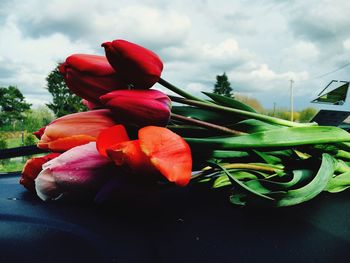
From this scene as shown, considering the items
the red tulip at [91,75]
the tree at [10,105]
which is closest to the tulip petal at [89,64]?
the red tulip at [91,75]

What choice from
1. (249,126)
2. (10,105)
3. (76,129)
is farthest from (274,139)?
(10,105)

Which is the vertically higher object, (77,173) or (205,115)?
(205,115)

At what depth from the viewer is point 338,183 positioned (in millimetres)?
843

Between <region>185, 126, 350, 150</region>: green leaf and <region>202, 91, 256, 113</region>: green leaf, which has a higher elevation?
<region>202, 91, 256, 113</region>: green leaf

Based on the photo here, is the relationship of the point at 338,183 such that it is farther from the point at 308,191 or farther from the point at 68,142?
the point at 68,142

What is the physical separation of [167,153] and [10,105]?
4034cm

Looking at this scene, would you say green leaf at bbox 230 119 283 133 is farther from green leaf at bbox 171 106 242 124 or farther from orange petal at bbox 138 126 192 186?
orange petal at bbox 138 126 192 186

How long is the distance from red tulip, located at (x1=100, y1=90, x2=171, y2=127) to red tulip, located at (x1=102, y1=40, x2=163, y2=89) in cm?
3

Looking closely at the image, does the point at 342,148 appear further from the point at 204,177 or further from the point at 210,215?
the point at 210,215

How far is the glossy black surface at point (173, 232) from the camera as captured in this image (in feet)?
1.71

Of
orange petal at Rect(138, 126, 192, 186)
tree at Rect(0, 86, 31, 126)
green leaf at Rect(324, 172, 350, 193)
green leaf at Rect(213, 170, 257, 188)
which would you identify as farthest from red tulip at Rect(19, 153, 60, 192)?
tree at Rect(0, 86, 31, 126)

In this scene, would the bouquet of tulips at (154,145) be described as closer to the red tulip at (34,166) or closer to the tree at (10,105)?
the red tulip at (34,166)

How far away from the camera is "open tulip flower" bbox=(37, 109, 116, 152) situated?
0.72m

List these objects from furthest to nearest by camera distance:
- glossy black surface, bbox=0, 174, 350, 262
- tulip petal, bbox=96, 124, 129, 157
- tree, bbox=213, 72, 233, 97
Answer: tree, bbox=213, 72, 233, 97, tulip petal, bbox=96, 124, 129, 157, glossy black surface, bbox=0, 174, 350, 262
